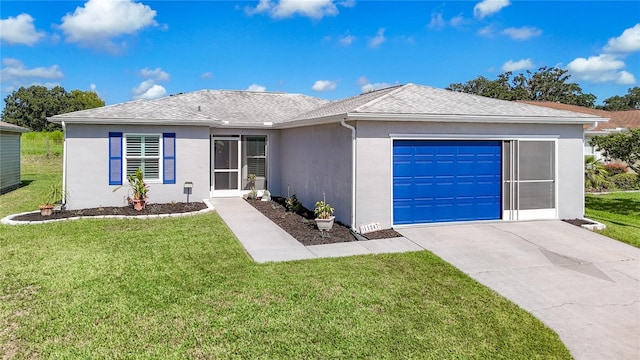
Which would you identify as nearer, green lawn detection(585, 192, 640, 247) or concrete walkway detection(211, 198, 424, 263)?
concrete walkway detection(211, 198, 424, 263)

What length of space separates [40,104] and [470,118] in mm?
64934

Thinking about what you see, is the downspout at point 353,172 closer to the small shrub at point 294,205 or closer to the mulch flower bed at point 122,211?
the small shrub at point 294,205

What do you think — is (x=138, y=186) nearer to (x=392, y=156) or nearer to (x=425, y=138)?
(x=392, y=156)

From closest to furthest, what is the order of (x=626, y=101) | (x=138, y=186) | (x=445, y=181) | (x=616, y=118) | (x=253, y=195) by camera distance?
(x=445, y=181)
(x=138, y=186)
(x=253, y=195)
(x=616, y=118)
(x=626, y=101)

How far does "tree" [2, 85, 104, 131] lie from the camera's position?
5919 cm

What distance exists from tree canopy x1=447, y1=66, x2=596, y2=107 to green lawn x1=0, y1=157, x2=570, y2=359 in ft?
169

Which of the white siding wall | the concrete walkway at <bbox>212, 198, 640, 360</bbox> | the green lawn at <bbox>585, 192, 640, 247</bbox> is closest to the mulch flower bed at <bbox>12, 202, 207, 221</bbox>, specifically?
the concrete walkway at <bbox>212, 198, 640, 360</bbox>

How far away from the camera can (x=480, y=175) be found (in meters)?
10.8

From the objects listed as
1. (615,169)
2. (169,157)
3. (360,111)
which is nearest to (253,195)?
(169,157)

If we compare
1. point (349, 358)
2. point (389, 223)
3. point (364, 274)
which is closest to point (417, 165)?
point (389, 223)

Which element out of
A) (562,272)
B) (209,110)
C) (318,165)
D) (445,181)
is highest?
(209,110)

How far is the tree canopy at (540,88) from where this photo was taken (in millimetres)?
53469

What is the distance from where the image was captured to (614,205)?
15.7m

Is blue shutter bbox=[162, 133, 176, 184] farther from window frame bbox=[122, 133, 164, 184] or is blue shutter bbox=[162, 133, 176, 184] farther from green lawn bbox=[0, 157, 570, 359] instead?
green lawn bbox=[0, 157, 570, 359]
